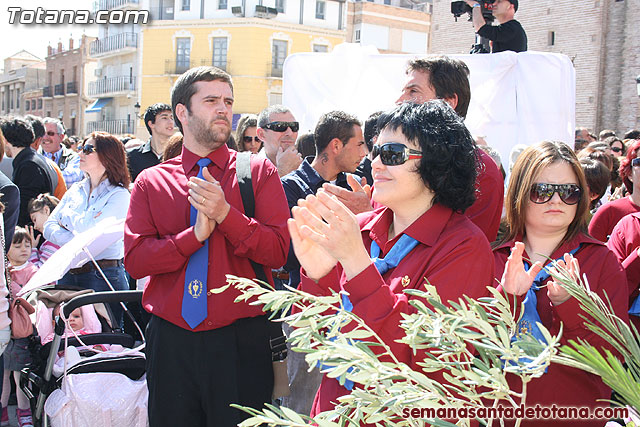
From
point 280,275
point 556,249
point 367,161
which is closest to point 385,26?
point 367,161

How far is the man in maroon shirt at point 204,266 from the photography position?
3113mm

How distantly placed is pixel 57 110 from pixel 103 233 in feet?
167

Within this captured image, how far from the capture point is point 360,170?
4875mm

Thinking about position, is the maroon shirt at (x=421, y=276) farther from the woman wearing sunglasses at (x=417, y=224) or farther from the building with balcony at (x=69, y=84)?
the building with balcony at (x=69, y=84)

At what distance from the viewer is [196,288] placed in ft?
10.3

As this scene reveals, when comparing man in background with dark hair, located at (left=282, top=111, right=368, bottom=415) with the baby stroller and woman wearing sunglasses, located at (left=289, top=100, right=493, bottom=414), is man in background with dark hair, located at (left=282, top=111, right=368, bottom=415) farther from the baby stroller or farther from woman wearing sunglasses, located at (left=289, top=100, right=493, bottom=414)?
woman wearing sunglasses, located at (left=289, top=100, right=493, bottom=414)

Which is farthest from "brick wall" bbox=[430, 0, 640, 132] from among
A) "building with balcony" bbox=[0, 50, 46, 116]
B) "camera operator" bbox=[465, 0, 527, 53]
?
"building with balcony" bbox=[0, 50, 46, 116]

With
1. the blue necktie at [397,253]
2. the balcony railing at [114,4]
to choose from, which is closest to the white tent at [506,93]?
the blue necktie at [397,253]

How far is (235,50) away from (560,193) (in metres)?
36.4

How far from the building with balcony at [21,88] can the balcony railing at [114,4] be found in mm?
11344

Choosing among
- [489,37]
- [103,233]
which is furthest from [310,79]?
[103,233]

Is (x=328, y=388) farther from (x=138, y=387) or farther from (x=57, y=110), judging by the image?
(x=57, y=110)

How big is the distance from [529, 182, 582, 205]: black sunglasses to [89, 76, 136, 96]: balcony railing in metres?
42.0

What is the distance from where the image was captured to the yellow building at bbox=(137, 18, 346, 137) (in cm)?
3738
